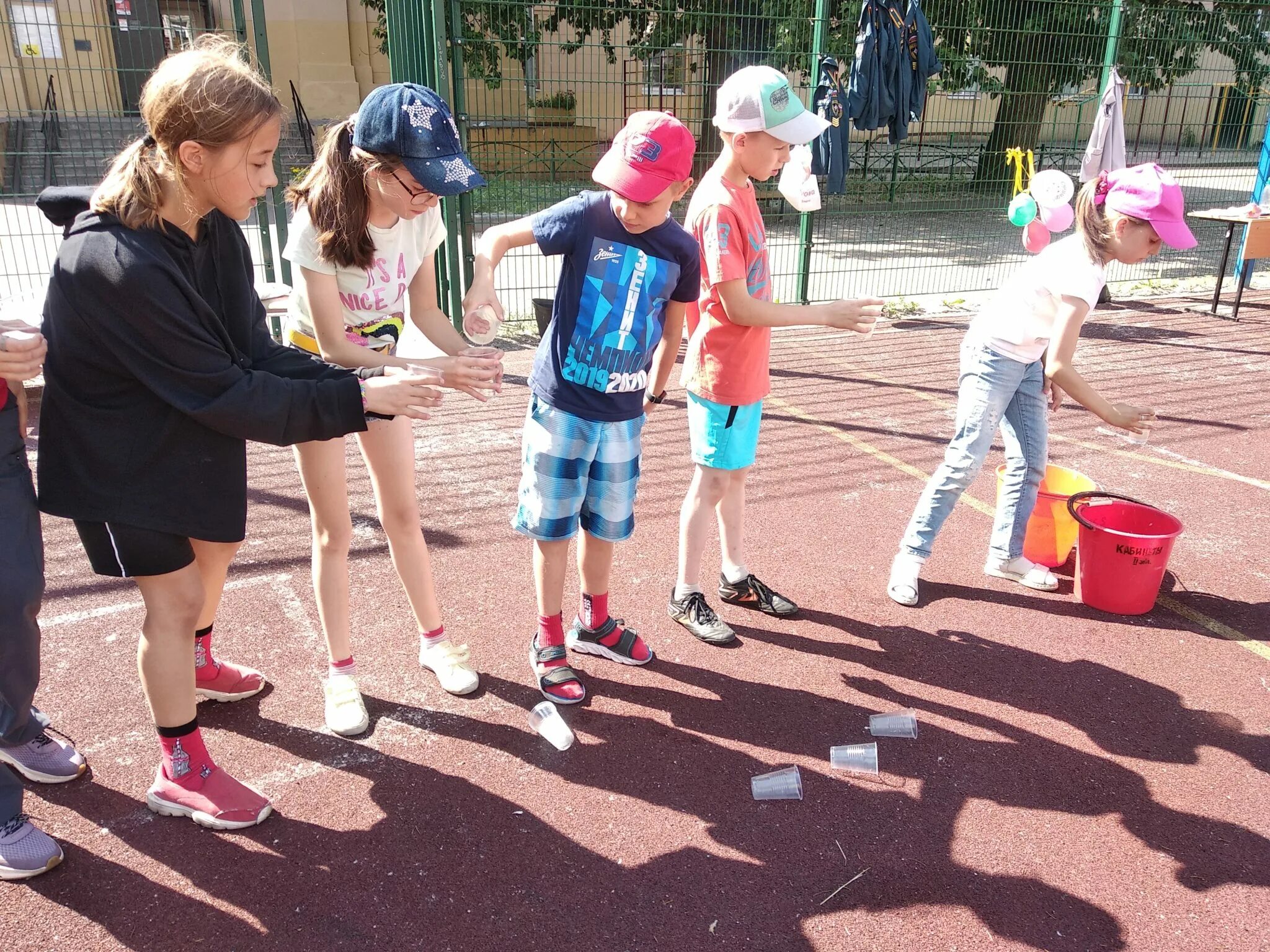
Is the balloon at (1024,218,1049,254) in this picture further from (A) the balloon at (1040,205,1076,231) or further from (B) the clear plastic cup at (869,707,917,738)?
(B) the clear plastic cup at (869,707,917,738)

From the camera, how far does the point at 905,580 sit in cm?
406

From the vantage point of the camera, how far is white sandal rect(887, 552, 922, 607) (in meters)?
4.02

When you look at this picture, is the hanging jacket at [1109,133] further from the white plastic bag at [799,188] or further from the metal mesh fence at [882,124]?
the white plastic bag at [799,188]

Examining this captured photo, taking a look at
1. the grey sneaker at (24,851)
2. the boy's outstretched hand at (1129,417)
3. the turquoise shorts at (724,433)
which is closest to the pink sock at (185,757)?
the grey sneaker at (24,851)

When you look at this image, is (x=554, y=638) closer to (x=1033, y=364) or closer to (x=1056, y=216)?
(x=1033, y=364)

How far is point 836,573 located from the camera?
429 centimetres

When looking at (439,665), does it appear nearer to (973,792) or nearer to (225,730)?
(225,730)

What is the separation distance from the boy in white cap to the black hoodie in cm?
144

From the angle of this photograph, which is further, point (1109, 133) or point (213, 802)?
point (1109, 133)

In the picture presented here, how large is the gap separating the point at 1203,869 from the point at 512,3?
6930 millimetres

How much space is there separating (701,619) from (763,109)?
186 cm

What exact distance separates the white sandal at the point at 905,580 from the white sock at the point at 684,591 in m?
0.88

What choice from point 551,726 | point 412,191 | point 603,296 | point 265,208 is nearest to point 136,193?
point 412,191

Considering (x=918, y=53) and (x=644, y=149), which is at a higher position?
(x=918, y=53)
